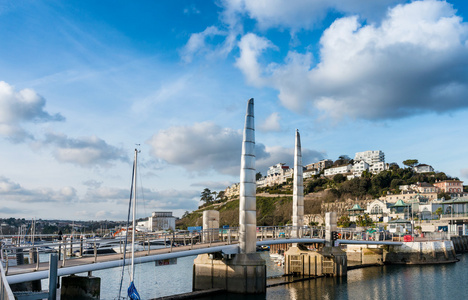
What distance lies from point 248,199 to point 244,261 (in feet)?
15.9

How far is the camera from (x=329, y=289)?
128ft

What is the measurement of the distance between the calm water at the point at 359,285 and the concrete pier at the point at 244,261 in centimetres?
117

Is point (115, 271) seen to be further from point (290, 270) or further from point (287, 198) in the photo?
point (287, 198)

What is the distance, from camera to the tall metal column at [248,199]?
116 feet

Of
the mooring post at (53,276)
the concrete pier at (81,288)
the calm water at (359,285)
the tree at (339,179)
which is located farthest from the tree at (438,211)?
the mooring post at (53,276)

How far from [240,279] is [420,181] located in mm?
156295

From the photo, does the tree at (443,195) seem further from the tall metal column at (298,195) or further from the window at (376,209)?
the tall metal column at (298,195)

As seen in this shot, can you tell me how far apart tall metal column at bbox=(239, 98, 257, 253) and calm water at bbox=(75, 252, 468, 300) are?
437 centimetres

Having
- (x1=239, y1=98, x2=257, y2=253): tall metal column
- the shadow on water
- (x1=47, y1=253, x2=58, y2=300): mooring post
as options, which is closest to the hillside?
the shadow on water

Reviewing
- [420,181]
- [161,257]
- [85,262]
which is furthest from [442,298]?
[420,181]

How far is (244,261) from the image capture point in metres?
34.5

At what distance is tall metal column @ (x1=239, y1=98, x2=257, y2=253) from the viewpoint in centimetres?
3538

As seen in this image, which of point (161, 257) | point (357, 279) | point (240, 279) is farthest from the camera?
point (357, 279)

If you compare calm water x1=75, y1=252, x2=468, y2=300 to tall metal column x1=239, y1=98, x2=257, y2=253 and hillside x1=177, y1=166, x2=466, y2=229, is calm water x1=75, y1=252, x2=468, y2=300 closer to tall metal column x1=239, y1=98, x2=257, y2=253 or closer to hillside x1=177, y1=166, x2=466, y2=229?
tall metal column x1=239, y1=98, x2=257, y2=253
